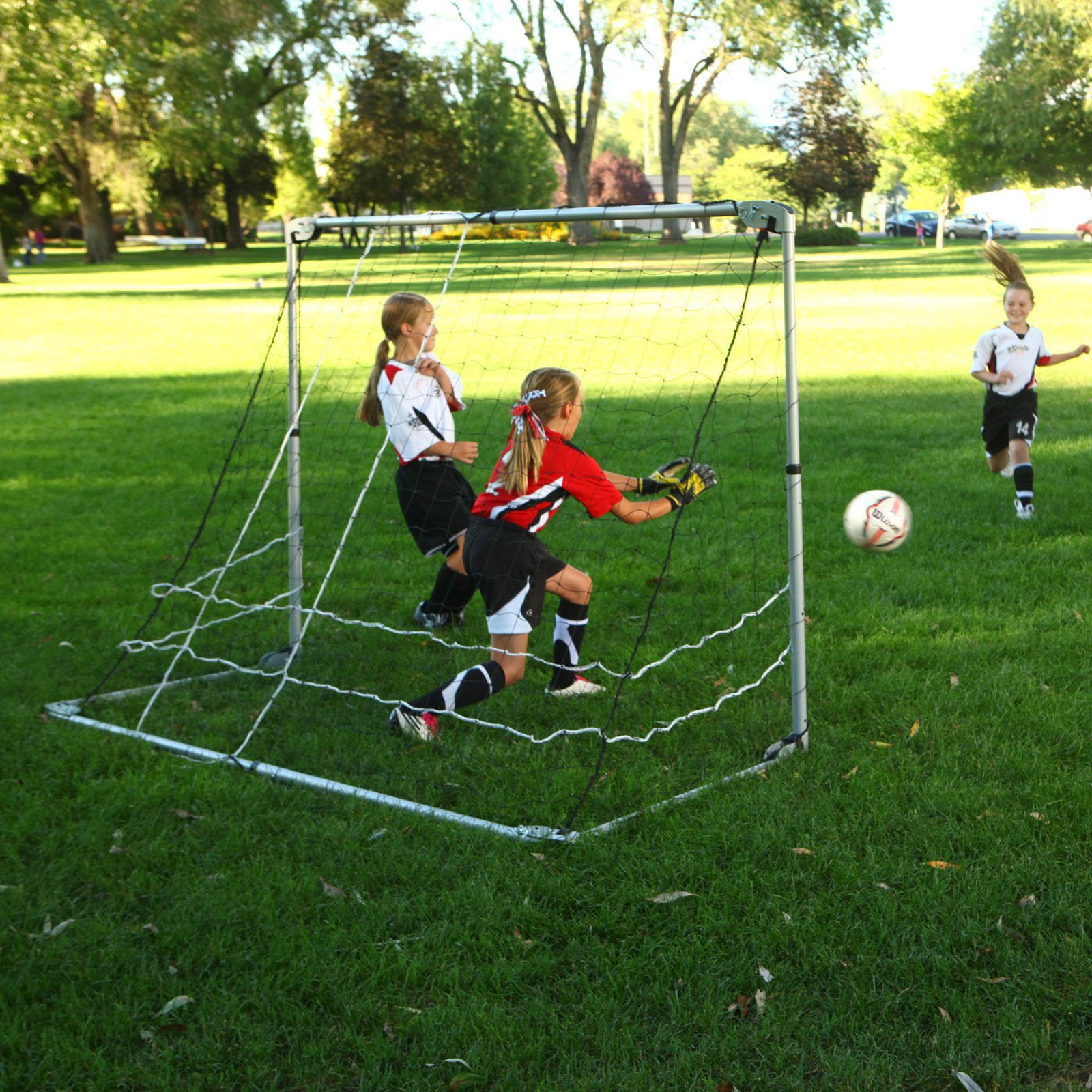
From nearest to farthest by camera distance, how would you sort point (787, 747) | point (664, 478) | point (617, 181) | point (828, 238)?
1. point (787, 747)
2. point (664, 478)
3. point (828, 238)
4. point (617, 181)

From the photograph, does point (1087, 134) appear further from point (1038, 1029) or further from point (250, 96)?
point (1038, 1029)

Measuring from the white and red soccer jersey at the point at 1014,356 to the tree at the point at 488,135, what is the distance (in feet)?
169

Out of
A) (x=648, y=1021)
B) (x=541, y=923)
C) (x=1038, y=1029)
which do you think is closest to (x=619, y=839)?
(x=541, y=923)

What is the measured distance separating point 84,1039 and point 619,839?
1631 mm

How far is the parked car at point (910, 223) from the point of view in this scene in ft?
207

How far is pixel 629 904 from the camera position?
11.3ft

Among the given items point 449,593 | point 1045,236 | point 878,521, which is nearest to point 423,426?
point 449,593

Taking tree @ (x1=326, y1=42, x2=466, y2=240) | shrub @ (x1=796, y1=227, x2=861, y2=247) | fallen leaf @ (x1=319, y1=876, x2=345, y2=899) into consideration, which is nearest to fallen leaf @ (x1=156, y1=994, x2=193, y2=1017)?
fallen leaf @ (x1=319, y1=876, x2=345, y2=899)

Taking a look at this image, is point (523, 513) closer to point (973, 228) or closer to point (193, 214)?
point (973, 228)

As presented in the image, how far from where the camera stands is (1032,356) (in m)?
7.42

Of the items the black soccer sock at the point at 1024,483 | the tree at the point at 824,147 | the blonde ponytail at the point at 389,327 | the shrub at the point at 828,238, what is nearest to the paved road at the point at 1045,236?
the tree at the point at 824,147

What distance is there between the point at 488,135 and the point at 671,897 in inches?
2357

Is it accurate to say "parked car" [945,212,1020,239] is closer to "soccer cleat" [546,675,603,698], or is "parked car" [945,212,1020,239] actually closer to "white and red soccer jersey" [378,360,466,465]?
"white and red soccer jersey" [378,360,466,465]

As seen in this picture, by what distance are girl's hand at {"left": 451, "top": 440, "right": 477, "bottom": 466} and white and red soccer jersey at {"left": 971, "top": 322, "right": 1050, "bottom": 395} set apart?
12.5 feet
